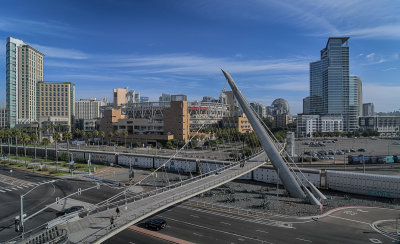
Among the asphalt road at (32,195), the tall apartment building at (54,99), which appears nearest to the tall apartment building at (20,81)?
the tall apartment building at (54,99)

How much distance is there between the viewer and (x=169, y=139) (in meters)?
117

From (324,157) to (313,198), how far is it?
52.5 meters

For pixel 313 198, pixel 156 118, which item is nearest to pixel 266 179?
pixel 313 198

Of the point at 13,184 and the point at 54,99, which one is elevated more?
the point at 54,99

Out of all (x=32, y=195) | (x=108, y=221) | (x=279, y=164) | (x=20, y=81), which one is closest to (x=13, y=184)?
(x=32, y=195)

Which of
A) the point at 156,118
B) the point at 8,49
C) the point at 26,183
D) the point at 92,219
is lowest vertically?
the point at 26,183

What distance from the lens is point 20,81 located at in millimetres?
171625

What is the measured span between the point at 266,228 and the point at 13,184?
52.9 meters

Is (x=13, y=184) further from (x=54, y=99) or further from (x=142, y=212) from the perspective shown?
(x=54, y=99)

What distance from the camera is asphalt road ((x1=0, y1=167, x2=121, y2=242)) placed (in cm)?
3240

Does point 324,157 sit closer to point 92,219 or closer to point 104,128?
point 92,219

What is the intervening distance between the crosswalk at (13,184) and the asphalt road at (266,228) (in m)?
33.8

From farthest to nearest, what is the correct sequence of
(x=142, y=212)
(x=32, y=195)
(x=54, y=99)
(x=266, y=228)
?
(x=54, y=99) < (x=32, y=195) < (x=266, y=228) < (x=142, y=212)

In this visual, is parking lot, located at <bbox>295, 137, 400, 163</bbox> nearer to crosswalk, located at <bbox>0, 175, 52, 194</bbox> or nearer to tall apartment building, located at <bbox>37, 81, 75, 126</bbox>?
crosswalk, located at <bbox>0, 175, 52, 194</bbox>
